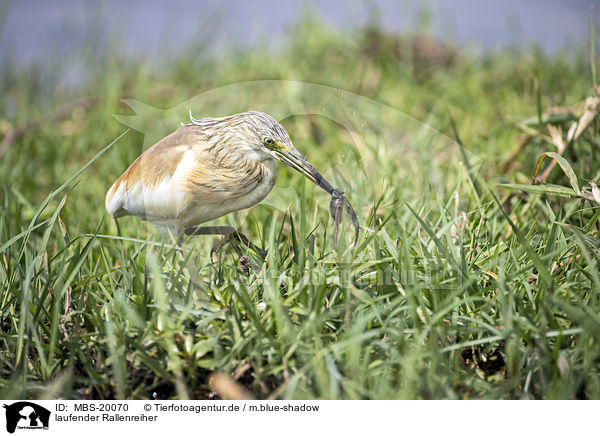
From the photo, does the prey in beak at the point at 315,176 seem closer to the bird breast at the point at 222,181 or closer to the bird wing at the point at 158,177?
the bird breast at the point at 222,181

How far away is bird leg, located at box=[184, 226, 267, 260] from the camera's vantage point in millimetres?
1344

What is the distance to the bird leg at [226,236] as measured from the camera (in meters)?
1.34

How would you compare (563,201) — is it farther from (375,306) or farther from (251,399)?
(251,399)

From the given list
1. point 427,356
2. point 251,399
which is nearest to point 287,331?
point 251,399

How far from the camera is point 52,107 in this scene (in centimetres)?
285

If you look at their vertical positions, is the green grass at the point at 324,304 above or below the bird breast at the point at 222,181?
below

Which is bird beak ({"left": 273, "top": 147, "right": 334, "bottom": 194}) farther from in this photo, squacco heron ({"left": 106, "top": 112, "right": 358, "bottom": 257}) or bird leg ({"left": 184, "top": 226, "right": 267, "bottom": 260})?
bird leg ({"left": 184, "top": 226, "right": 267, "bottom": 260})

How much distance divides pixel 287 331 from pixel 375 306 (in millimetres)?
200
